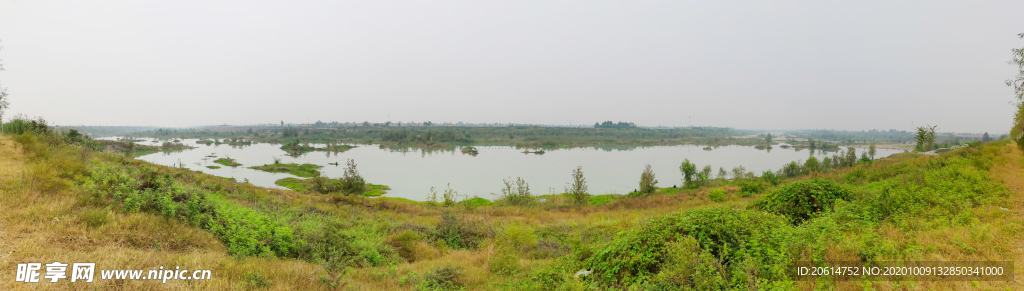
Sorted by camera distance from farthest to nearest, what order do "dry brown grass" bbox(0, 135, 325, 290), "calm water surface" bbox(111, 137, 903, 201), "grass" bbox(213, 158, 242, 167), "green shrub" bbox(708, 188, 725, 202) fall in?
"grass" bbox(213, 158, 242, 167) → "calm water surface" bbox(111, 137, 903, 201) → "green shrub" bbox(708, 188, 725, 202) → "dry brown grass" bbox(0, 135, 325, 290)

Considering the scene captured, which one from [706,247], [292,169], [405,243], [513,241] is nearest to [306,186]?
[292,169]

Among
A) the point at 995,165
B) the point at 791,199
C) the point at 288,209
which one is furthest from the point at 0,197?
the point at 995,165

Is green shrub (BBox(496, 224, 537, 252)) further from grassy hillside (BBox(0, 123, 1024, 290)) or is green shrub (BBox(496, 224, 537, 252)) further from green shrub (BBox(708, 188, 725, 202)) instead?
green shrub (BBox(708, 188, 725, 202))

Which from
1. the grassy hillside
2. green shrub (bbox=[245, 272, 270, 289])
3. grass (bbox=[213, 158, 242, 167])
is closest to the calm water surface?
grass (bbox=[213, 158, 242, 167])

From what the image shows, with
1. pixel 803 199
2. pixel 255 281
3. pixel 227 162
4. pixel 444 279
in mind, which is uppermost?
pixel 803 199

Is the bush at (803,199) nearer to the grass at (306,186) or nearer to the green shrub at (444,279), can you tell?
the green shrub at (444,279)

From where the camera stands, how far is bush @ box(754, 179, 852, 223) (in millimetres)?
8352

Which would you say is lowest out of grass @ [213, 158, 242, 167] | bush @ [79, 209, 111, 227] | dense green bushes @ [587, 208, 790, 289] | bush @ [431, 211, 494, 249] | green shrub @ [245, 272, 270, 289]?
grass @ [213, 158, 242, 167]

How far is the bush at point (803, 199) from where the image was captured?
27.4 ft

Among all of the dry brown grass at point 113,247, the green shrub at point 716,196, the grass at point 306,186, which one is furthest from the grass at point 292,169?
the green shrub at point 716,196

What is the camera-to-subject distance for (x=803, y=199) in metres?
8.59

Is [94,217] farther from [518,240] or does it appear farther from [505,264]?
[518,240]

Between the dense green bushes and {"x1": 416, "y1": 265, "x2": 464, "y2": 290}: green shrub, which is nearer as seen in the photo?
the dense green bushes

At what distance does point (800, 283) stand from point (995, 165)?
15.8 metres
